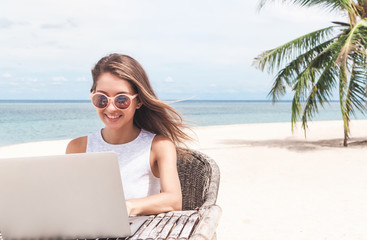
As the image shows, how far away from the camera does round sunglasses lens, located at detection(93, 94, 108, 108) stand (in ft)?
5.98

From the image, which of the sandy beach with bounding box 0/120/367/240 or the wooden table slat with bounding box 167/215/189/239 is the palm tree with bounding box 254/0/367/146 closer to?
the sandy beach with bounding box 0/120/367/240

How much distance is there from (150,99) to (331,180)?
4929 millimetres

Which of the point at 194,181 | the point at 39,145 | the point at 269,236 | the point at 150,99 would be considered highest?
the point at 150,99

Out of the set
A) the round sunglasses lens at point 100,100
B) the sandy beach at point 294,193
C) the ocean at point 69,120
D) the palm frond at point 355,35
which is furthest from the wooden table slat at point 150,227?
the palm frond at point 355,35

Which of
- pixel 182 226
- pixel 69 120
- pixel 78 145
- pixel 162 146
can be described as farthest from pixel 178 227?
pixel 69 120

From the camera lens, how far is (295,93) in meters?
9.28

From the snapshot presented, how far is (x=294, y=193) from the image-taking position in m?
5.39

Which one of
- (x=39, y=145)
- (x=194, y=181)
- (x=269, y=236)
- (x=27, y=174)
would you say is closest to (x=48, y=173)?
(x=27, y=174)

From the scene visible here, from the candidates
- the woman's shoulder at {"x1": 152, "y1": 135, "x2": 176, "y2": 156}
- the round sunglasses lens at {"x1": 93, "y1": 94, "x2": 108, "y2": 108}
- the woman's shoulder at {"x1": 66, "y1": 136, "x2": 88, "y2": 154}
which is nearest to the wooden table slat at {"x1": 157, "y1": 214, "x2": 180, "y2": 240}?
the woman's shoulder at {"x1": 152, "y1": 135, "x2": 176, "y2": 156}

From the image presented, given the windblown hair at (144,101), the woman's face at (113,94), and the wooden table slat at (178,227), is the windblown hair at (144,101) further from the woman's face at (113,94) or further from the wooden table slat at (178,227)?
the wooden table slat at (178,227)

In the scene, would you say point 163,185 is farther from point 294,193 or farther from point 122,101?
point 294,193

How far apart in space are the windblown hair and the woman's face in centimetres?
3

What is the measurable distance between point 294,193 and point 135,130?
3.85 meters

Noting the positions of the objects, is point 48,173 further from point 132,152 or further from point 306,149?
point 306,149
